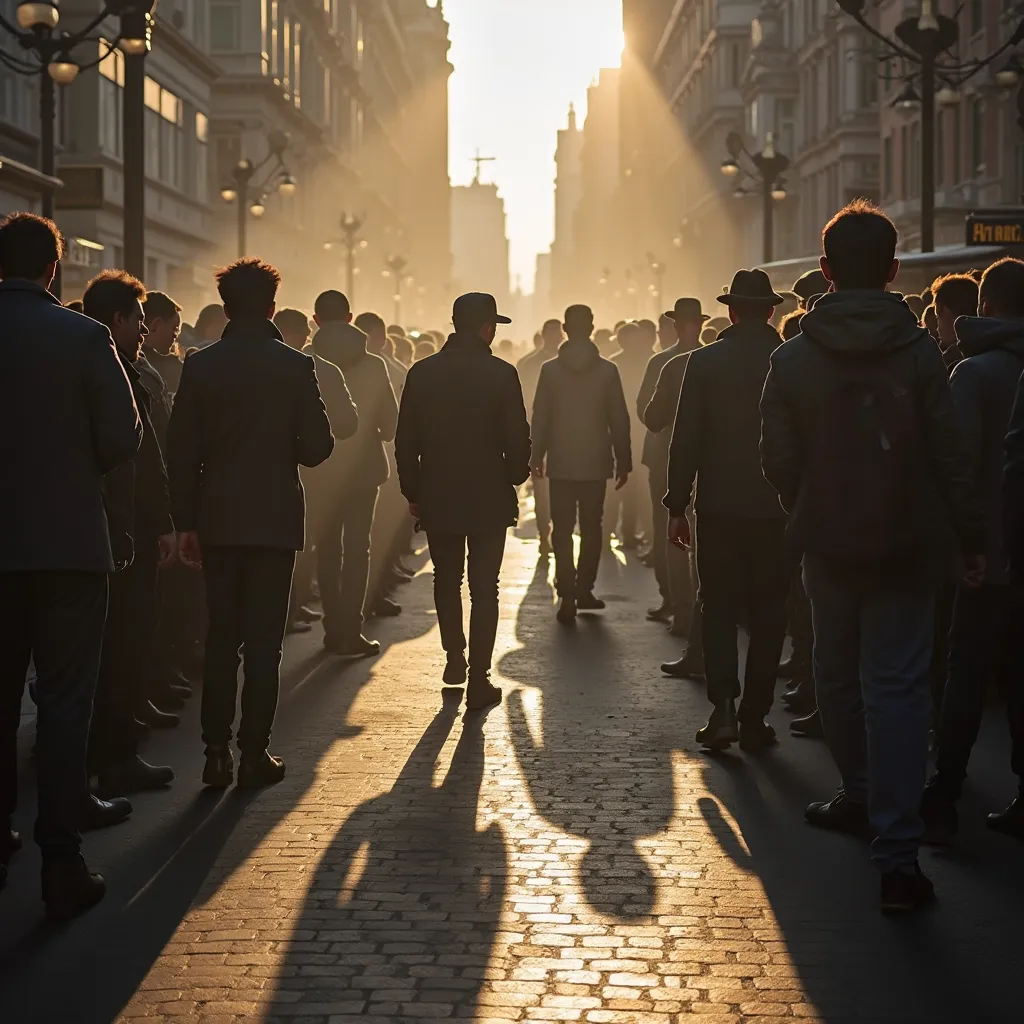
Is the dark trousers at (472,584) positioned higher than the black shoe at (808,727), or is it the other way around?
the dark trousers at (472,584)

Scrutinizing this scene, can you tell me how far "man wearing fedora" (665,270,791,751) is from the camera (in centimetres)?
849

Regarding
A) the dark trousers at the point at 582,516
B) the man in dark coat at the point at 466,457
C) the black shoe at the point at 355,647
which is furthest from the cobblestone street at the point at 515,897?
the dark trousers at the point at 582,516

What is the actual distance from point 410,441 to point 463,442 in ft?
0.97

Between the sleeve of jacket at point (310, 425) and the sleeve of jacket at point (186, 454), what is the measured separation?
401 millimetres

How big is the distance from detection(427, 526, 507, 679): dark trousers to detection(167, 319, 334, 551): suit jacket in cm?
228

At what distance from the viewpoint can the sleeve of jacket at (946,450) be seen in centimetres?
605

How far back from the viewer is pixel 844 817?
6.91 metres

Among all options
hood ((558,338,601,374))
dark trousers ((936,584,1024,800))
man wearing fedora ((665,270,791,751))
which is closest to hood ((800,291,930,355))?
dark trousers ((936,584,1024,800))

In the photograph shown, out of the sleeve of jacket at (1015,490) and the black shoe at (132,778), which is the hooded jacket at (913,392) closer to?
the sleeve of jacket at (1015,490)

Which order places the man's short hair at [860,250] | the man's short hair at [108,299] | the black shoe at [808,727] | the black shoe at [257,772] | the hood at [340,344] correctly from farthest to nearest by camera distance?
the hood at [340,344], the black shoe at [808,727], the black shoe at [257,772], the man's short hair at [108,299], the man's short hair at [860,250]

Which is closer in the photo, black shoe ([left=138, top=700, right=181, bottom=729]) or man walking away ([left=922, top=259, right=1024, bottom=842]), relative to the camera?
man walking away ([left=922, top=259, right=1024, bottom=842])

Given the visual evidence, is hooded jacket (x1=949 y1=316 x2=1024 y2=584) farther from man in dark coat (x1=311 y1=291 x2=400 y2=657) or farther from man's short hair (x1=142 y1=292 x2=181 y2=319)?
man in dark coat (x1=311 y1=291 x2=400 y2=657)

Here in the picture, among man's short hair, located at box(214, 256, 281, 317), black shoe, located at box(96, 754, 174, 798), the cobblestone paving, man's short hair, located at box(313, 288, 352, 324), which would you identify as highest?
man's short hair, located at box(313, 288, 352, 324)

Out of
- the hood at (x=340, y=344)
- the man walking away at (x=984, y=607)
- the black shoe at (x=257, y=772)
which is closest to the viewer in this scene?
the man walking away at (x=984, y=607)
